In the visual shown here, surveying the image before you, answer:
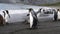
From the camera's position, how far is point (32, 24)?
9617 millimetres

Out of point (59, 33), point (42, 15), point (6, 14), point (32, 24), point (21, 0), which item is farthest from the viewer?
point (21, 0)

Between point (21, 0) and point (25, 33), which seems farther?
point (21, 0)

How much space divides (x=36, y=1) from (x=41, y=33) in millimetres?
21115

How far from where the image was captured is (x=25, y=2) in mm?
29000

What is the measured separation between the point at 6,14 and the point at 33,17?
4093 mm

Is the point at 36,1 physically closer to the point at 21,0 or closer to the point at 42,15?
the point at 21,0

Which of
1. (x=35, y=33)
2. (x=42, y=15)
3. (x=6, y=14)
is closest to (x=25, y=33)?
(x=35, y=33)

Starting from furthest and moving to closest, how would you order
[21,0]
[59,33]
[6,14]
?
[21,0] < [6,14] < [59,33]

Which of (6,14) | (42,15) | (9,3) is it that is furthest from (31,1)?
(6,14)

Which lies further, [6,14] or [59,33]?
[6,14]

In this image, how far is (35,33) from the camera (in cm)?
804

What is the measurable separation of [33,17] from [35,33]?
168 cm

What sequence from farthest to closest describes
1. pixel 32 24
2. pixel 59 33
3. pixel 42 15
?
1. pixel 42 15
2. pixel 32 24
3. pixel 59 33

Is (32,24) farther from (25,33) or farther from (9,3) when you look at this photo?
(9,3)
